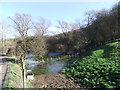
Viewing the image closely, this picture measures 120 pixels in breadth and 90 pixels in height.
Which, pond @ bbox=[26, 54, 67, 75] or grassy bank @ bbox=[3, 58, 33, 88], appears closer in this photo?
grassy bank @ bbox=[3, 58, 33, 88]

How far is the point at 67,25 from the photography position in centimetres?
2895

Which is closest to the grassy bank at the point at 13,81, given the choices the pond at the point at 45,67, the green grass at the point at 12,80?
the green grass at the point at 12,80

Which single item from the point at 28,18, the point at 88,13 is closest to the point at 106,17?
the point at 88,13

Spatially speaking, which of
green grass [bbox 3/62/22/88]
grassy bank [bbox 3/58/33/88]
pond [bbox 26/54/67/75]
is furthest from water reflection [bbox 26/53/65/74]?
green grass [bbox 3/62/22/88]

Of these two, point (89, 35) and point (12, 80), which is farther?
point (89, 35)

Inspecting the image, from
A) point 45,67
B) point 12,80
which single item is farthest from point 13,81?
point 45,67

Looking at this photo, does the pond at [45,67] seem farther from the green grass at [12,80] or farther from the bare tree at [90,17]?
the bare tree at [90,17]

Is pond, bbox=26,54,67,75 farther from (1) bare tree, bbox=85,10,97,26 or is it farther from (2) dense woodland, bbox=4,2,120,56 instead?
(1) bare tree, bbox=85,10,97,26

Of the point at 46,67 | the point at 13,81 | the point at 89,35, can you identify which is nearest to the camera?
the point at 13,81

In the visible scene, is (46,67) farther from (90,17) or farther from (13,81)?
(90,17)

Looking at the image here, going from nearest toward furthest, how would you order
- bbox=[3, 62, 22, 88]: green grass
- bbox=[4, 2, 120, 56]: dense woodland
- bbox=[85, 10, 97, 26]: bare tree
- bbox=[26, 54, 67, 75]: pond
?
bbox=[3, 62, 22, 88]: green grass → bbox=[26, 54, 67, 75]: pond → bbox=[4, 2, 120, 56]: dense woodland → bbox=[85, 10, 97, 26]: bare tree

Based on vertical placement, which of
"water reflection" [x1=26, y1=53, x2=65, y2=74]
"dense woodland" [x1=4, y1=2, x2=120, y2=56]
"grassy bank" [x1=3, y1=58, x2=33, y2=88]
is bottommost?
"water reflection" [x1=26, y1=53, x2=65, y2=74]

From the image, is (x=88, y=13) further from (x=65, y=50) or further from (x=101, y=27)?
(x=65, y=50)

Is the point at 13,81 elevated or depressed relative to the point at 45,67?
elevated
